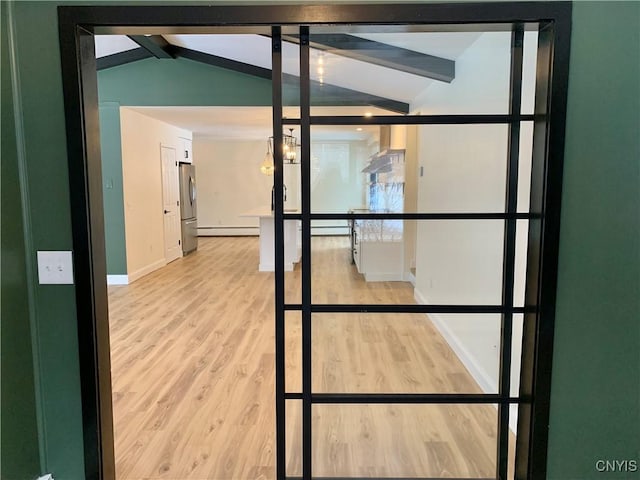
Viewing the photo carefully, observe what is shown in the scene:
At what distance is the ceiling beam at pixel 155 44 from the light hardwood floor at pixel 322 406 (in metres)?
3.48

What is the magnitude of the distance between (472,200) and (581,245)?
978 mm

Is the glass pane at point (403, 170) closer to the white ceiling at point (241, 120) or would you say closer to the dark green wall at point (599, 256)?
the white ceiling at point (241, 120)

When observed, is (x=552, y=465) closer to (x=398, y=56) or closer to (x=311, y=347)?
(x=311, y=347)

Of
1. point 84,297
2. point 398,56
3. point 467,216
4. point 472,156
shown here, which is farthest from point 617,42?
point 84,297

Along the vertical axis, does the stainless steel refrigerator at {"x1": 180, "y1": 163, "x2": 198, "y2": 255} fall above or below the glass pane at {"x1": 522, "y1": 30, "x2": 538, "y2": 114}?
below

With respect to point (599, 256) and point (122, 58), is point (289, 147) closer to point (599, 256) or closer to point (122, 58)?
point (599, 256)

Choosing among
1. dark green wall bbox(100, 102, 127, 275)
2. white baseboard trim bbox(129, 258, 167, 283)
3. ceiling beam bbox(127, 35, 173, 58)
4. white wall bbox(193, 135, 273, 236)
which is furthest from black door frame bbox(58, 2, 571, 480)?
white wall bbox(193, 135, 273, 236)

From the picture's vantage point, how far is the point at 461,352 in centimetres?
278

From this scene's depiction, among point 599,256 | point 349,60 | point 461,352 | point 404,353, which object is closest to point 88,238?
point 349,60

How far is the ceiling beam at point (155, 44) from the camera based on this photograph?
4.93 metres

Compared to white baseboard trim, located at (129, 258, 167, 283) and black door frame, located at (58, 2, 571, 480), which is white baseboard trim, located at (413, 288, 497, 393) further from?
white baseboard trim, located at (129, 258, 167, 283)

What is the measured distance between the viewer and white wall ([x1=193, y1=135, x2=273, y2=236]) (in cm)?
1123

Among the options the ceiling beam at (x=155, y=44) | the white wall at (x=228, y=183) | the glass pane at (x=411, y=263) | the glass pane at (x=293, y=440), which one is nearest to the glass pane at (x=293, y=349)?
the glass pane at (x=411, y=263)

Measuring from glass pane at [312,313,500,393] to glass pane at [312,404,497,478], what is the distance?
0.17 m
